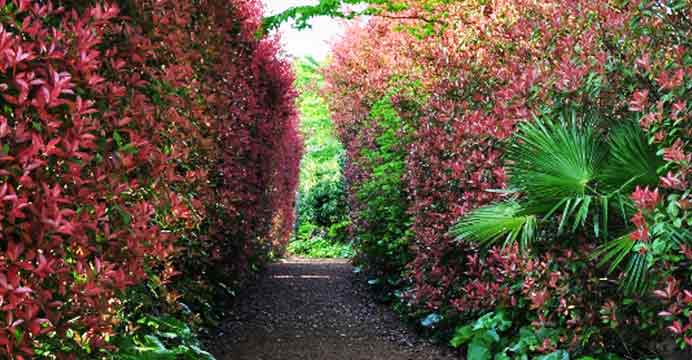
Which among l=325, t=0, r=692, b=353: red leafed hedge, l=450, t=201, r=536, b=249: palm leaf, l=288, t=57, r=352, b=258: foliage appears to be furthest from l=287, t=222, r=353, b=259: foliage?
l=450, t=201, r=536, b=249: palm leaf

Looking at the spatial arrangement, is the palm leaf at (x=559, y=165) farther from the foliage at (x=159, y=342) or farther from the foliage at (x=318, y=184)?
the foliage at (x=318, y=184)

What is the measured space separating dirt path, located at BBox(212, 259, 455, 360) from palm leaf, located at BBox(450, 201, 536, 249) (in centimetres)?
186

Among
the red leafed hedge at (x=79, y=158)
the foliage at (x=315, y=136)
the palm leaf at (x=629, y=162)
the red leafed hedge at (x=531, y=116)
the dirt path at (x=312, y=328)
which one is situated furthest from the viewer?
the foliage at (x=315, y=136)

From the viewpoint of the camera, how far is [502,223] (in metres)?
4.78

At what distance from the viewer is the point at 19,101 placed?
6.03 feet

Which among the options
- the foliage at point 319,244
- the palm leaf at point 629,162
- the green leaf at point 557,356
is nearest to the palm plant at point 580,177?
the palm leaf at point 629,162

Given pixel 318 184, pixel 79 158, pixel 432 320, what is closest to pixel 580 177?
pixel 79 158

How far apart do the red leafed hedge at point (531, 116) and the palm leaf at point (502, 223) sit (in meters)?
0.19

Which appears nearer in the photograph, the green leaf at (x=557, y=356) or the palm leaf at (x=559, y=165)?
the palm leaf at (x=559, y=165)

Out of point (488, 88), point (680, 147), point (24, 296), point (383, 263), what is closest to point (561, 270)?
point (680, 147)

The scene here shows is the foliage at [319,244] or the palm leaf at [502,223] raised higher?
the palm leaf at [502,223]

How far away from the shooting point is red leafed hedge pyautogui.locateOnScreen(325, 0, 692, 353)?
11.7 feet

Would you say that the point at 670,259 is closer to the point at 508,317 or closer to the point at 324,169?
the point at 508,317

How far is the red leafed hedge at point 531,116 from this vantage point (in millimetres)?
3566
